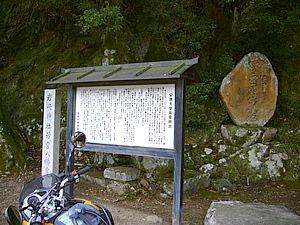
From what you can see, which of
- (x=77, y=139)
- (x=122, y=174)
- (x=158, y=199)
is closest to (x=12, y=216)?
(x=77, y=139)

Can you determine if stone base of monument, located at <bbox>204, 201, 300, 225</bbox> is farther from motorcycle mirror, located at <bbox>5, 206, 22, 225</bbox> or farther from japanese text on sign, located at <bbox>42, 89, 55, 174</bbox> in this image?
japanese text on sign, located at <bbox>42, 89, 55, 174</bbox>

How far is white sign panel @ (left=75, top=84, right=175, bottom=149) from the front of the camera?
3619 mm

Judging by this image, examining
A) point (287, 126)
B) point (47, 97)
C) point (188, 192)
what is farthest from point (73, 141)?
point (287, 126)

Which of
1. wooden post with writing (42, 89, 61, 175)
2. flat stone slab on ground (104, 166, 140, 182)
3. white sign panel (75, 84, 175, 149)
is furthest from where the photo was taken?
flat stone slab on ground (104, 166, 140, 182)

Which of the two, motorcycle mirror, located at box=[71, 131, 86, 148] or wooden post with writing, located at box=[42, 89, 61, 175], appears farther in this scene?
wooden post with writing, located at box=[42, 89, 61, 175]

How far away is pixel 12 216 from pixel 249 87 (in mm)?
5449

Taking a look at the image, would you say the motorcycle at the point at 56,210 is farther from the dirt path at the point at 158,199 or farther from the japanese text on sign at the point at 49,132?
the japanese text on sign at the point at 49,132

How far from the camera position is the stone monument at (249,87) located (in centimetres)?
618

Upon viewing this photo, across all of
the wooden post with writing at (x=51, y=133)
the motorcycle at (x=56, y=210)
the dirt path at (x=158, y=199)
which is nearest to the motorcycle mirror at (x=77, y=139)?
the motorcycle at (x=56, y=210)

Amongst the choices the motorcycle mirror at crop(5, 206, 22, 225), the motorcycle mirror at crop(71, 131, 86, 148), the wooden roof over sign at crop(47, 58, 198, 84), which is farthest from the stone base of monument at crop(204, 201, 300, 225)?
the motorcycle mirror at crop(5, 206, 22, 225)

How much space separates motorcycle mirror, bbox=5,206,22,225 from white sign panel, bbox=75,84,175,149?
1946 mm

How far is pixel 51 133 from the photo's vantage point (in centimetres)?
452

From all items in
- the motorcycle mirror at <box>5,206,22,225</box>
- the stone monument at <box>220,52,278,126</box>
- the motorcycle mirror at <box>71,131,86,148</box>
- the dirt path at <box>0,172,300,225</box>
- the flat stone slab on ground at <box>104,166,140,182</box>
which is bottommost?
the dirt path at <box>0,172,300,225</box>

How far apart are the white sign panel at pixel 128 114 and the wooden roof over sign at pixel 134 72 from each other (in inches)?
8.6
